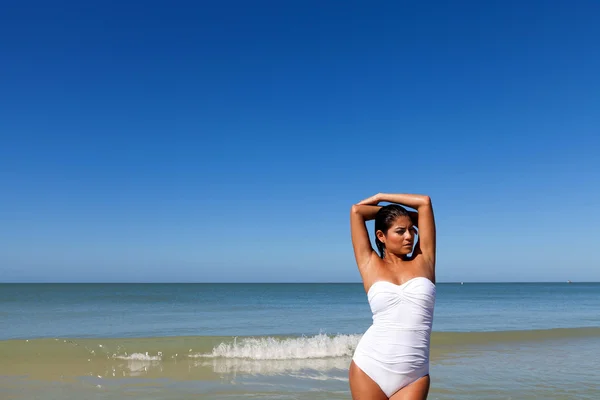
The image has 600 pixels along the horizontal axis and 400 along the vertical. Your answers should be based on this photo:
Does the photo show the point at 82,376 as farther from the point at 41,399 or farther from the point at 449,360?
the point at 449,360

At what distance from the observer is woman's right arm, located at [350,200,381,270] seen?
295 centimetres

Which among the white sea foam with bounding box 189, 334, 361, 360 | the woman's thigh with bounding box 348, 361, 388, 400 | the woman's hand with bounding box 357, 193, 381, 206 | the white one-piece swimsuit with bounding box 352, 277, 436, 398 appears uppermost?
the woman's hand with bounding box 357, 193, 381, 206

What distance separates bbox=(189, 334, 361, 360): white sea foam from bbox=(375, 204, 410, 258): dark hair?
9919 millimetres

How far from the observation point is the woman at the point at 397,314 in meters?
2.67

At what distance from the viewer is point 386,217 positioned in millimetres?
2932

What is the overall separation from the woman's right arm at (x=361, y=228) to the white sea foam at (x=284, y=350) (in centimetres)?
990

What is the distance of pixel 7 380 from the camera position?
32.0ft

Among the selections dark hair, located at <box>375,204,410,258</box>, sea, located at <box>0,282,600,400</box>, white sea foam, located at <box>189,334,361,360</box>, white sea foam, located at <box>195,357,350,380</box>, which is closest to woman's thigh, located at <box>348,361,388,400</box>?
dark hair, located at <box>375,204,410,258</box>

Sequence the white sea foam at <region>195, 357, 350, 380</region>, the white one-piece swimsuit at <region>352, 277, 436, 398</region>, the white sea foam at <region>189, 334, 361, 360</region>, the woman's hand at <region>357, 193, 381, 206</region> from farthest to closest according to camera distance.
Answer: the white sea foam at <region>189, 334, 361, 360</region> < the white sea foam at <region>195, 357, 350, 380</region> < the woman's hand at <region>357, 193, 381, 206</region> < the white one-piece swimsuit at <region>352, 277, 436, 398</region>

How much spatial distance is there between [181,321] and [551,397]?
19.9 metres

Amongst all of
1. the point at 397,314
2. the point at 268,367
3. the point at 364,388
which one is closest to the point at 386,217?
the point at 397,314

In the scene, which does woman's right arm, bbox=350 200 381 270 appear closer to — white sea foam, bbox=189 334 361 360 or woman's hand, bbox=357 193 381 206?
woman's hand, bbox=357 193 381 206

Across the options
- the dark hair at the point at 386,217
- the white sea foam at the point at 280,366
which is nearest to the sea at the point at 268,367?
the white sea foam at the point at 280,366

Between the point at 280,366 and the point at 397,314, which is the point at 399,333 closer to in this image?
the point at 397,314
